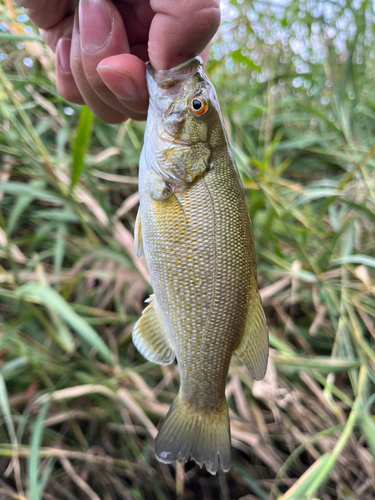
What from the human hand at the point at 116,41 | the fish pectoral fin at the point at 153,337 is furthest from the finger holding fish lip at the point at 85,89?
the fish pectoral fin at the point at 153,337

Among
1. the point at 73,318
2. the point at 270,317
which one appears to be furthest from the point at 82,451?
the point at 270,317

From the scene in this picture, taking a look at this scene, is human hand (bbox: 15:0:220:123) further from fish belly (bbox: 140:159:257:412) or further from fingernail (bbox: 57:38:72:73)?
fish belly (bbox: 140:159:257:412)

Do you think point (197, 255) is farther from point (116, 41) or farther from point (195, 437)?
point (116, 41)

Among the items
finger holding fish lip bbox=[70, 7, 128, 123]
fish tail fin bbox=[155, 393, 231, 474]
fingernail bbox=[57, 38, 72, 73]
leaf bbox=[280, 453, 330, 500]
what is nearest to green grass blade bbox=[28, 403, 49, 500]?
fish tail fin bbox=[155, 393, 231, 474]

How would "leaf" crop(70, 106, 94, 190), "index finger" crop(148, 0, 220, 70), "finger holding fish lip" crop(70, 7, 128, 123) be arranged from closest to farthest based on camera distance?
"index finger" crop(148, 0, 220, 70) < "finger holding fish lip" crop(70, 7, 128, 123) < "leaf" crop(70, 106, 94, 190)

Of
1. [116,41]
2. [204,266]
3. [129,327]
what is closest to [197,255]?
[204,266]

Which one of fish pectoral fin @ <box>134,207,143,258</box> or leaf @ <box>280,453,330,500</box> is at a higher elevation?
fish pectoral fin @ <box>134,207,143,258</box>

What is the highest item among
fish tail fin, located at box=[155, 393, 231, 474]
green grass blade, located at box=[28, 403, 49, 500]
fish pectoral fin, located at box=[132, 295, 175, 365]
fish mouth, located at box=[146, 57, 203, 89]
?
fish mouth, located at box=[146, 57, 203, 89]
